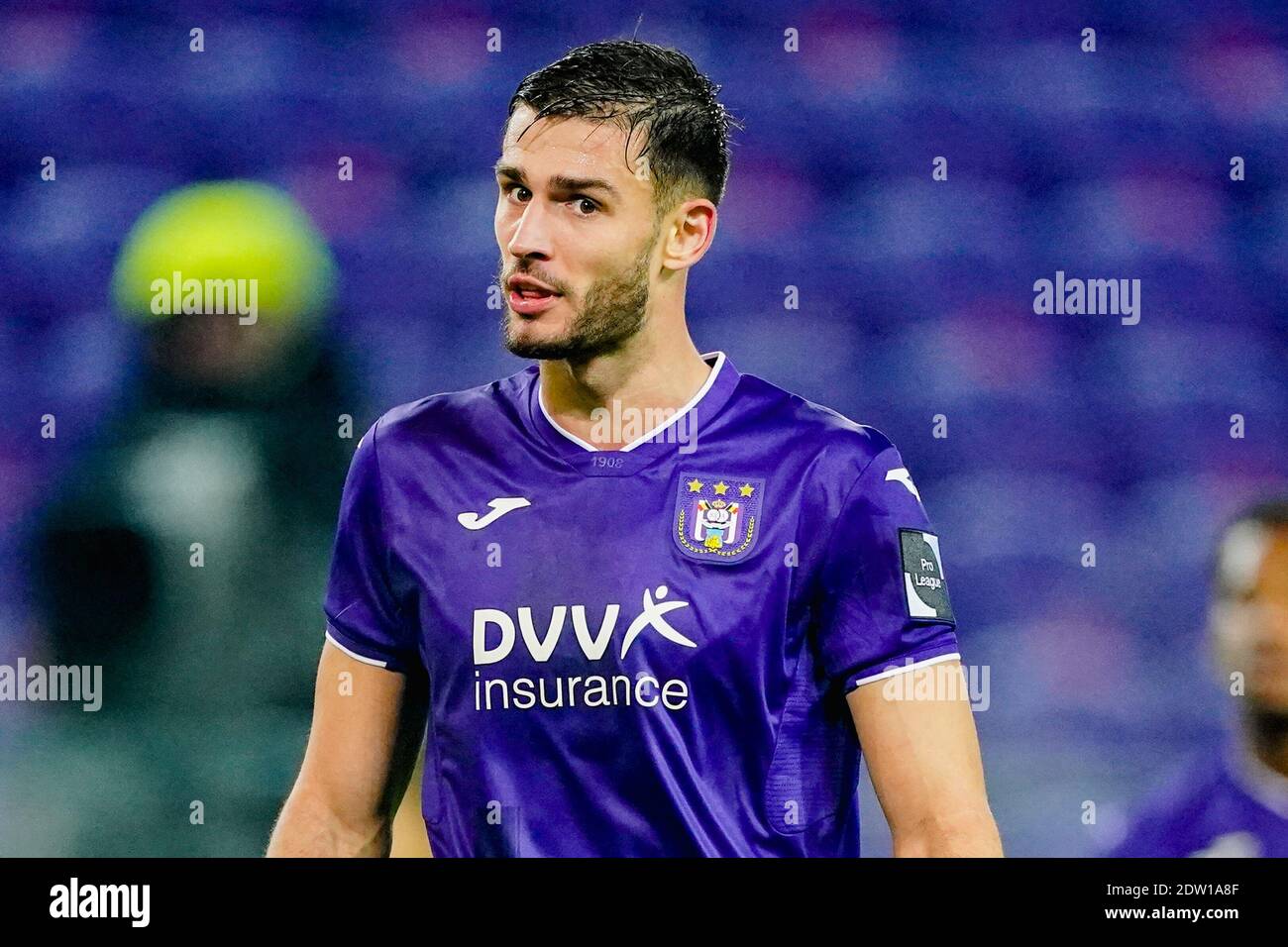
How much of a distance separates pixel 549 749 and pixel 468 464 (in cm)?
49

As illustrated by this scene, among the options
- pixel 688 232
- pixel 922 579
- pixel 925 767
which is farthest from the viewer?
pixel 688 232

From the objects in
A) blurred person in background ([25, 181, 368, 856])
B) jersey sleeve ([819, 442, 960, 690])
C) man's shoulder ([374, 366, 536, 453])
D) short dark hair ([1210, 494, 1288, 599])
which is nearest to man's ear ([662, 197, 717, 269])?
man's shoulder ([374, 366, 536, 453])

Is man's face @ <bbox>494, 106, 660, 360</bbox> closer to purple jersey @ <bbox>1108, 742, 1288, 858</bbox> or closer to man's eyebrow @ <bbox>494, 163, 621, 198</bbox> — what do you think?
man's eyebrow @ <bbox>494, 163, 621, 198</bbox>

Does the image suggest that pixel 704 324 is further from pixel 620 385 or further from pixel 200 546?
pixel 200 546

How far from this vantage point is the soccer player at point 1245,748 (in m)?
3.06

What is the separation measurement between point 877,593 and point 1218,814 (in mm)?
966

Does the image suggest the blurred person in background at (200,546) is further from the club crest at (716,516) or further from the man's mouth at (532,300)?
the club crest at (716,516)

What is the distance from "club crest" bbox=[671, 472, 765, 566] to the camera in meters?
2.62

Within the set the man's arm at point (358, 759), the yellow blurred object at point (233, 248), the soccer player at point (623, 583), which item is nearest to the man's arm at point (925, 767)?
the soccer player at point (623, 583)

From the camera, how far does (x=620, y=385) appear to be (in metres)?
2.73

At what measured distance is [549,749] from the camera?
256 cm

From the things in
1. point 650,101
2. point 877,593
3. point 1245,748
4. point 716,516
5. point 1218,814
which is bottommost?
point 1218,814

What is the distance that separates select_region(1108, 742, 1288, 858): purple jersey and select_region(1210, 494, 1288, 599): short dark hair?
12.0 inches

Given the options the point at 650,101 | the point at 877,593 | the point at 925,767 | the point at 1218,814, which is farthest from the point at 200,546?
the point at 1218,814
